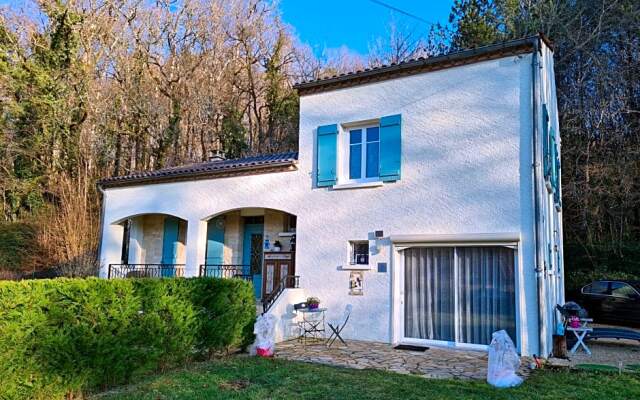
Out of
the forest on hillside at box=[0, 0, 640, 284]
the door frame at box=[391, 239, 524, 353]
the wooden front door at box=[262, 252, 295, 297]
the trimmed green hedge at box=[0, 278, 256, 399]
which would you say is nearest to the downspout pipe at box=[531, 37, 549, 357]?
the door frame at box=[391, 239, 524, 353]

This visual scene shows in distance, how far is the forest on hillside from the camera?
699 inches

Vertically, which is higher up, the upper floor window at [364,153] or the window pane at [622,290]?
the upper floor window at [364,153]

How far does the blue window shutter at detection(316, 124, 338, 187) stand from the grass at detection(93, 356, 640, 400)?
4.99 meters

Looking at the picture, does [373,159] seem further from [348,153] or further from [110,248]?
[110,248]

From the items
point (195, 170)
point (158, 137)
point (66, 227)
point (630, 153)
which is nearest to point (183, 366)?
point (195, 170)

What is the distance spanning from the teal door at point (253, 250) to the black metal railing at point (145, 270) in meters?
2.13

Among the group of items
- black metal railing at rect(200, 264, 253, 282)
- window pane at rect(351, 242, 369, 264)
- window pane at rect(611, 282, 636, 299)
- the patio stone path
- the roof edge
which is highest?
the roof edge

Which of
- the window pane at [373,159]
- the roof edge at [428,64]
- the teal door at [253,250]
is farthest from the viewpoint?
the teal door at [253,250]

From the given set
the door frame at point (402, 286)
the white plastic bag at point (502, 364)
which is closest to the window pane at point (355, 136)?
the door frame at point (402, 286)

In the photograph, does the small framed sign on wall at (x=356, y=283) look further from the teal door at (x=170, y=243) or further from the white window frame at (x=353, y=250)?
the teal door at (x=170, y=243)

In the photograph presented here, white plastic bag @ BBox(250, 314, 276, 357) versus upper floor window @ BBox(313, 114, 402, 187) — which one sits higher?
upper floor window @ BBox(313, 114, 402, 187)

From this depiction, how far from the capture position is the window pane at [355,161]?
1130 centimetres

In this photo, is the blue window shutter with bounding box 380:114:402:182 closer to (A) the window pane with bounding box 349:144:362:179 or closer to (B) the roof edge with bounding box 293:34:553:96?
(A) the window pane with bounding box 349:144:362:179

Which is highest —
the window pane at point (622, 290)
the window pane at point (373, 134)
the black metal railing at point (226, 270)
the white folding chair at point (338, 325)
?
the window pane at point (373, 134)
